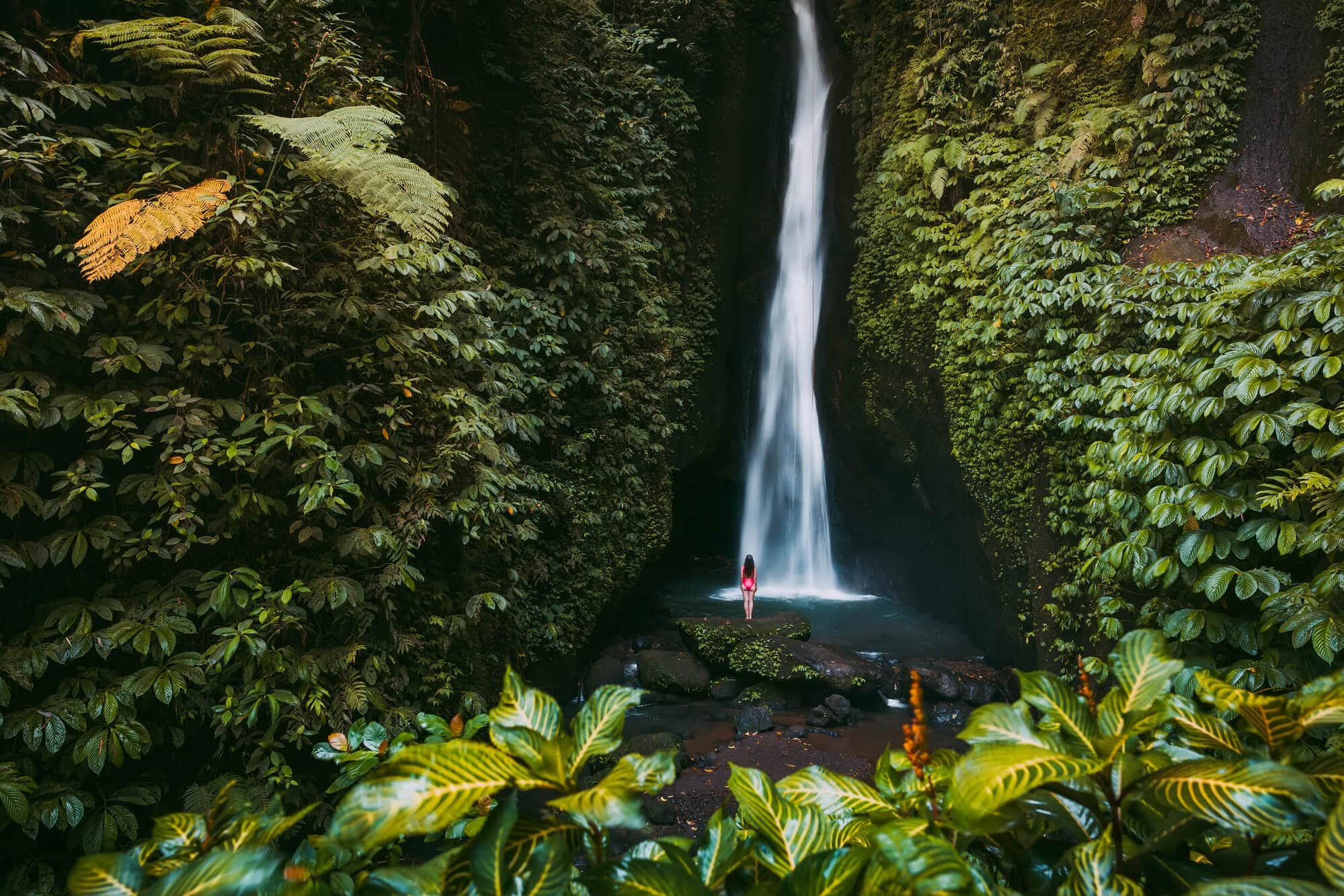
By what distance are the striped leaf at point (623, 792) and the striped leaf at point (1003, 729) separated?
455 millimetres

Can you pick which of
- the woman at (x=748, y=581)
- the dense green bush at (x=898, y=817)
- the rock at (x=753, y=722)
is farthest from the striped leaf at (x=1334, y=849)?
the woman at (x=748, y=581)

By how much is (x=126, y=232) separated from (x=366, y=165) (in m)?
1.22

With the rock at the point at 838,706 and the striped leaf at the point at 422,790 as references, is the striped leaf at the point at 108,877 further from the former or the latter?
the rock at the point at 838,706

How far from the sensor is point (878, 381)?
10.3m

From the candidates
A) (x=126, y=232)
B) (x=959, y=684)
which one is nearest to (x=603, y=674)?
(x=959, y=684)

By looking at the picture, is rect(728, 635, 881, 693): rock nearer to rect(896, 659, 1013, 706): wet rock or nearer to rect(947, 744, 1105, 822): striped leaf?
rect(896, 659, 1013, 706): wet rock

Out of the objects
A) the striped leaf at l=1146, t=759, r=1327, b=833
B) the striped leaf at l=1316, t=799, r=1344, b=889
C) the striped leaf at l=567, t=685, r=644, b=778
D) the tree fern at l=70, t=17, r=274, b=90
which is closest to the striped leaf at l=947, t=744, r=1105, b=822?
the striped leaf at l=1146, t=759, r=1327, b=833

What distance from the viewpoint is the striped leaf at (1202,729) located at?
41.5 inches

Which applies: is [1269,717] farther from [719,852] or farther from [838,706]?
[838,706]

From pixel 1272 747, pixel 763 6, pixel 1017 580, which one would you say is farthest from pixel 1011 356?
pixel 763 6

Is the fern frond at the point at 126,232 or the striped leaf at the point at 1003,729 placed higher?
the fern frond at the point at 126,232

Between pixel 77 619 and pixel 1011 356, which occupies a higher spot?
pixel 1011 356

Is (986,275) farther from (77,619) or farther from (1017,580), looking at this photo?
(77,619)

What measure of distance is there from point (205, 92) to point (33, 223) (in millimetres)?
1158
